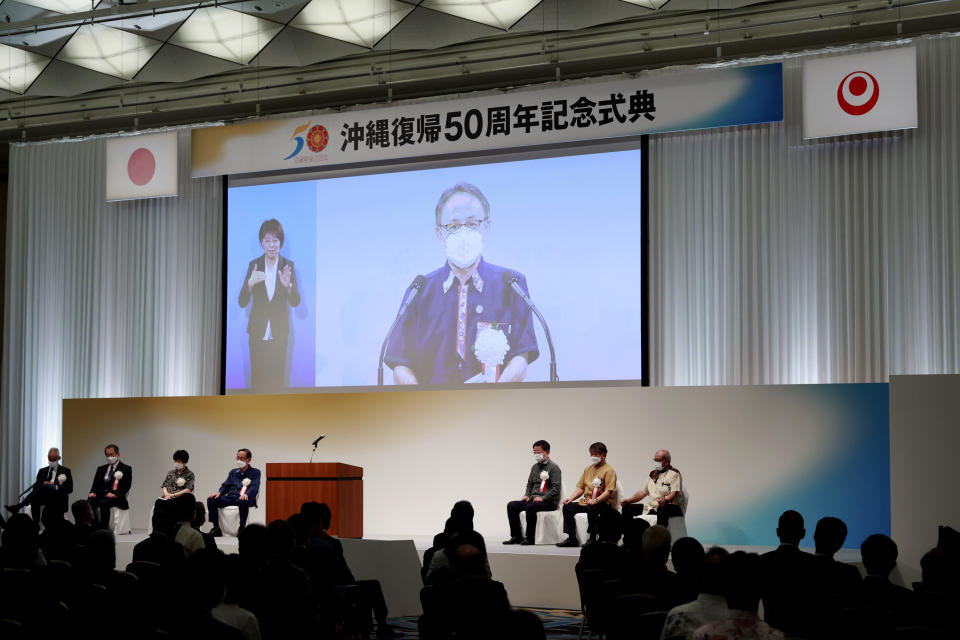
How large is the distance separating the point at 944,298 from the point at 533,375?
3854 millimetres

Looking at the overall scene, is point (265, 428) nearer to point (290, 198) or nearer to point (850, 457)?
point (290, 198)

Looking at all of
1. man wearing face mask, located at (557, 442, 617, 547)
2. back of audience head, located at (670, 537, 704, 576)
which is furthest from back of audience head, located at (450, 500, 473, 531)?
man wearing face mask, located at (557, 442, 617, 547)

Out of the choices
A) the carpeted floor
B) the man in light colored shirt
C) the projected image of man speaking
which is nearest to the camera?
the man in light colored shirt

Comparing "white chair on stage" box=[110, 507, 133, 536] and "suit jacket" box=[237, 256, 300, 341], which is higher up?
"suit jacket" box=[237, 256, 300, 341]

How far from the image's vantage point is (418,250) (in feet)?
37.4

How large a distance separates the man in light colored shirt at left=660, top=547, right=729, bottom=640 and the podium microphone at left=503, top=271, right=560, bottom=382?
7.06m

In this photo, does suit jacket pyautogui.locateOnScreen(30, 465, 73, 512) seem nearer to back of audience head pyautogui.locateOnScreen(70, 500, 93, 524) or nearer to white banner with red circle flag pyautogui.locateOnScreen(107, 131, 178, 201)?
white banner with red circle flag pyautogui.locateOnScreen(107, 131, 178, 201)

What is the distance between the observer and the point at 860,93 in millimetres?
9695

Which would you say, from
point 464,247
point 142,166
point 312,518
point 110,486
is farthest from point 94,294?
point 312,518

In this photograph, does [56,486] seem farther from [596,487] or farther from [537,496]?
[596,487]

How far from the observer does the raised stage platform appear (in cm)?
742

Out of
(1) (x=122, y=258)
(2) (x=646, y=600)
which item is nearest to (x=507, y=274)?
(1) (x=122, y=258)

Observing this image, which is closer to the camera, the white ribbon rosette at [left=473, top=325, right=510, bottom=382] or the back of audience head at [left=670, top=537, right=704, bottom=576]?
the back of audience head at [left=670, top=537, right=704, bottom=576]

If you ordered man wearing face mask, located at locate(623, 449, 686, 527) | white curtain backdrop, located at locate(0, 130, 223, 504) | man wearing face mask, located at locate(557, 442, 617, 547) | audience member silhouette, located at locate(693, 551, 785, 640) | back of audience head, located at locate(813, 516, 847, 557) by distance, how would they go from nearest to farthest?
1. audience member silhouette, located at locate(693, 551, 785, 640)
2. back of audience head, located at locate(813, 516, 847, 557)
3. man wearing face mask, located at locate(623, 449, 686, 527)
4. man wearing face mask, located at locate(557, 442, 617, 547)
5. white curtain backdrop, located at locate(0, 130, 223, 504)
